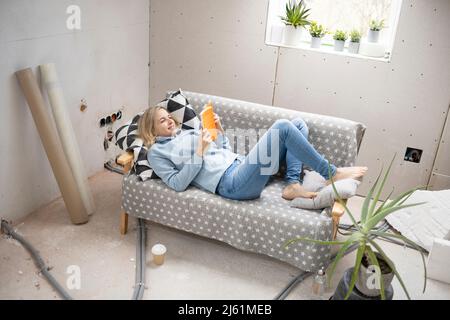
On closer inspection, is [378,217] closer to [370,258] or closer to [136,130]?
[370,258]

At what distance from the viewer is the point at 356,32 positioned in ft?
10.9

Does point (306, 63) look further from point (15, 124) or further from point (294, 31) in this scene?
point (15, 124)

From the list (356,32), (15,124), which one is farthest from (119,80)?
(356,32)

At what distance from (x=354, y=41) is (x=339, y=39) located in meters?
0.11

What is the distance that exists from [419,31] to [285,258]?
181cm

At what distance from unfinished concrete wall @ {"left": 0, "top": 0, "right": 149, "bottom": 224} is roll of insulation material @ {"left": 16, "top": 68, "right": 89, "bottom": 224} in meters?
0.08

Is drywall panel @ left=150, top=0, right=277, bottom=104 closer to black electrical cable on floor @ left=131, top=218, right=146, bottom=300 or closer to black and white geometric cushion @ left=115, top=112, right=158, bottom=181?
black and white geometric cushion @ left=115, top=112, right=158, bottom=181

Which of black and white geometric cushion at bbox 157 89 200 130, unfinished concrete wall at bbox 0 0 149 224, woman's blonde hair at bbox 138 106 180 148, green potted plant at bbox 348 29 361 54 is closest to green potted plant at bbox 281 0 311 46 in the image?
green potted plant at bbox 348 29 361 54

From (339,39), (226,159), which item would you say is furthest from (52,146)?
(339,39)

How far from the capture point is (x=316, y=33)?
3389mm

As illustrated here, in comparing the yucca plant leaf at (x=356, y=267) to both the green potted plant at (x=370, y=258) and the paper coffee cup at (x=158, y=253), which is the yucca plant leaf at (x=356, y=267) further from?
the paper coffee cup at (x=158, y=253)

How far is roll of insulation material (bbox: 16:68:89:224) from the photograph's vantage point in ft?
8.77

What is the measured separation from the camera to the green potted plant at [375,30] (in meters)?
3.29

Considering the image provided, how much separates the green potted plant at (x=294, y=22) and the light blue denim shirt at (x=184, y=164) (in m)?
1.21
